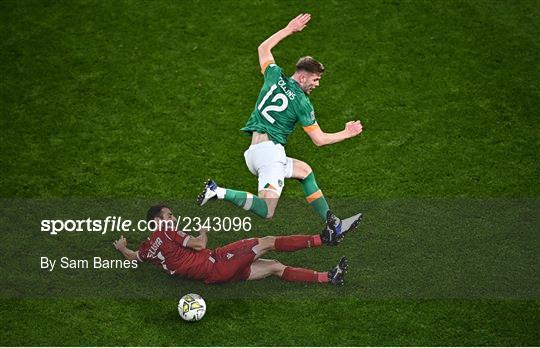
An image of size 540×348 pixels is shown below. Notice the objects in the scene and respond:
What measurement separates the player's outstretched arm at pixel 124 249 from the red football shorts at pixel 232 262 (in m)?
1.04

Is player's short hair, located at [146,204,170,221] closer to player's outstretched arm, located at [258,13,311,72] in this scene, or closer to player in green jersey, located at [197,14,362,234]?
player in green jersey, located at [197,14,362,234]

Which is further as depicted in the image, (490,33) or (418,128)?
(490,33)

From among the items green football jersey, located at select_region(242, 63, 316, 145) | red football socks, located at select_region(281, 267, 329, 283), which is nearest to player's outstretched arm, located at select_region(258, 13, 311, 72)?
green football jersey, located at select_region(242, 63, 316, 145)

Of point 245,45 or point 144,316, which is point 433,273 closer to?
point 144,316

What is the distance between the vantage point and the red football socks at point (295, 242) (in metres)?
13.4

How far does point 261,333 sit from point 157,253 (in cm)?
173

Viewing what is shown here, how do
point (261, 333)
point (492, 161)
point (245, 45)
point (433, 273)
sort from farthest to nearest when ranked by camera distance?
point (245, 45), point (492, 161), point (433, 273), point (261, 333)

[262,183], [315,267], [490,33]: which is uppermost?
[490,33]

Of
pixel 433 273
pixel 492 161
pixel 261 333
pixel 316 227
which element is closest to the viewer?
pixel 261 333

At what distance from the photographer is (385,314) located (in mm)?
12734

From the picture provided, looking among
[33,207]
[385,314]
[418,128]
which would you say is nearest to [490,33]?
[418,128]

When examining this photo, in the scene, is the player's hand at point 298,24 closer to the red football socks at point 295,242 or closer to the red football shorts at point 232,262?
the red football socks at point 295,242

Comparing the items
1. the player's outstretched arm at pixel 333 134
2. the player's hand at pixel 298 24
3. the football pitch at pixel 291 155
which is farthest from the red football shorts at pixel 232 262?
the player's hand at pixel 298 24

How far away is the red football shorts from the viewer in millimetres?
13234
